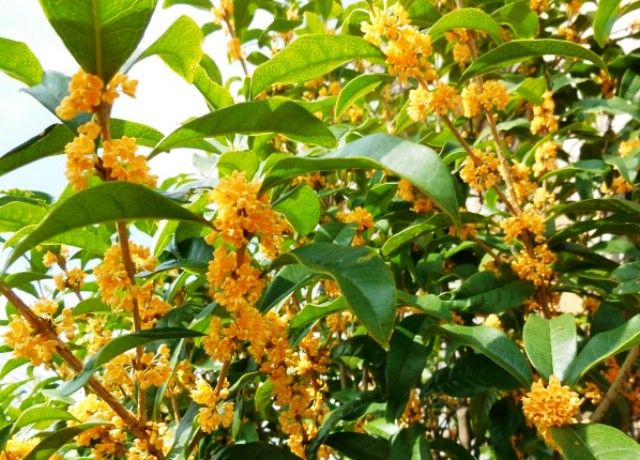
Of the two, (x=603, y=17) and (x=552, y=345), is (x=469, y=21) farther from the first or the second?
(x=552, y=345)

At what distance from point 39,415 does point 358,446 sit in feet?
2.47

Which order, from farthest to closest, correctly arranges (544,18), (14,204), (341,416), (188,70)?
(544,18)
(341,416)
(14,204)
(188,70)

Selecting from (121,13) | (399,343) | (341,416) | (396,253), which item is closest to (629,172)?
(396,253)

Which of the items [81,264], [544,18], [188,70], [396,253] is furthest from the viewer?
[544,18]

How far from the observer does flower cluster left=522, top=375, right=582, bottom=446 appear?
1164mm

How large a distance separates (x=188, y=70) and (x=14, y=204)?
1.56 ft

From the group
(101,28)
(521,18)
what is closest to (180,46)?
(101,28)

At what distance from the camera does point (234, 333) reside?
3.58 ft

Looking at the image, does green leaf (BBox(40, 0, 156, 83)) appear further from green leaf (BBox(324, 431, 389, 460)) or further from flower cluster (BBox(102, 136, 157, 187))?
green leaf (BBox(324, 431, 389, 460))

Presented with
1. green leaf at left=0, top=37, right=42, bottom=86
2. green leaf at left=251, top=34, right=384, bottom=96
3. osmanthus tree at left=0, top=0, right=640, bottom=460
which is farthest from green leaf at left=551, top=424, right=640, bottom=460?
green leaf at left=0, top=37, right=42, bottom=86

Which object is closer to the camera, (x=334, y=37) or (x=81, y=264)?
(x=334, y=37)

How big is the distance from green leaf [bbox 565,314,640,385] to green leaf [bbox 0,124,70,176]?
105 cm

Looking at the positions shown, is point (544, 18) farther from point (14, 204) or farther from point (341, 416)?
point (14, 204)

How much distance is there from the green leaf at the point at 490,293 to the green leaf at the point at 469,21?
0.58 m
